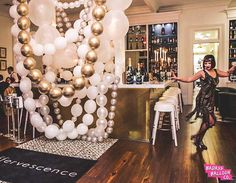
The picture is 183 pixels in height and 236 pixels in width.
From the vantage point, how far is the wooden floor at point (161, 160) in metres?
2.49

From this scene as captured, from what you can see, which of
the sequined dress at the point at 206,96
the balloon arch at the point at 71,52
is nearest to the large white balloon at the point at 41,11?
the balloon arch at the point at 71,52

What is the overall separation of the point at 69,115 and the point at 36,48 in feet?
5.26

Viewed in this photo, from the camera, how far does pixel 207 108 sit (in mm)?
3332

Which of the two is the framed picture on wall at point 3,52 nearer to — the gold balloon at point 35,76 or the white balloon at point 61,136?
the white balloon at point 61,136

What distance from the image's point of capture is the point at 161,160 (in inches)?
117

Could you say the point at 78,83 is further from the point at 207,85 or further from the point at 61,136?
the point at 207,85

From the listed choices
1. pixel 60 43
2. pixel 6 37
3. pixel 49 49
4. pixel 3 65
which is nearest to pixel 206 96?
pixel 60 43

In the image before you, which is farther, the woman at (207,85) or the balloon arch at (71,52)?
the woman at (207,85)

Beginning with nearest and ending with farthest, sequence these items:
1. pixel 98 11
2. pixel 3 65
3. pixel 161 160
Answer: pixel 98 11, pixel 161 160, pixel 3 65

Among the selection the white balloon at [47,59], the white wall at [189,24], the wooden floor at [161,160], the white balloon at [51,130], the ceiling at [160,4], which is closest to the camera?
the wooden floor at [161,160]

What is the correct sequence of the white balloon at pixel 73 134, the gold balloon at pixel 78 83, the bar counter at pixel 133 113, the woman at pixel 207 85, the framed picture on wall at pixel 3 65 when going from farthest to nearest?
the framed picture on wall at pixel 3 65, the bar counter at pixel 133 113, the white balloon at pixel 73 134, the woman at pixel 207 85, the gold balloon at pixel 78 83

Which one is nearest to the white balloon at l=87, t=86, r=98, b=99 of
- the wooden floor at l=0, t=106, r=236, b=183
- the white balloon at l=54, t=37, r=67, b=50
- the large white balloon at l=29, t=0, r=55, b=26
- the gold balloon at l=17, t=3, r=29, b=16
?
the white balloon at l=54, t=37, r=67, b=50

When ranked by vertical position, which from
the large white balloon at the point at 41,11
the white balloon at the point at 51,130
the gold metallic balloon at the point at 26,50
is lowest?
the white balloon at the point at 51,130

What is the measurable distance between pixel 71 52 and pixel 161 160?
6.48 ft
